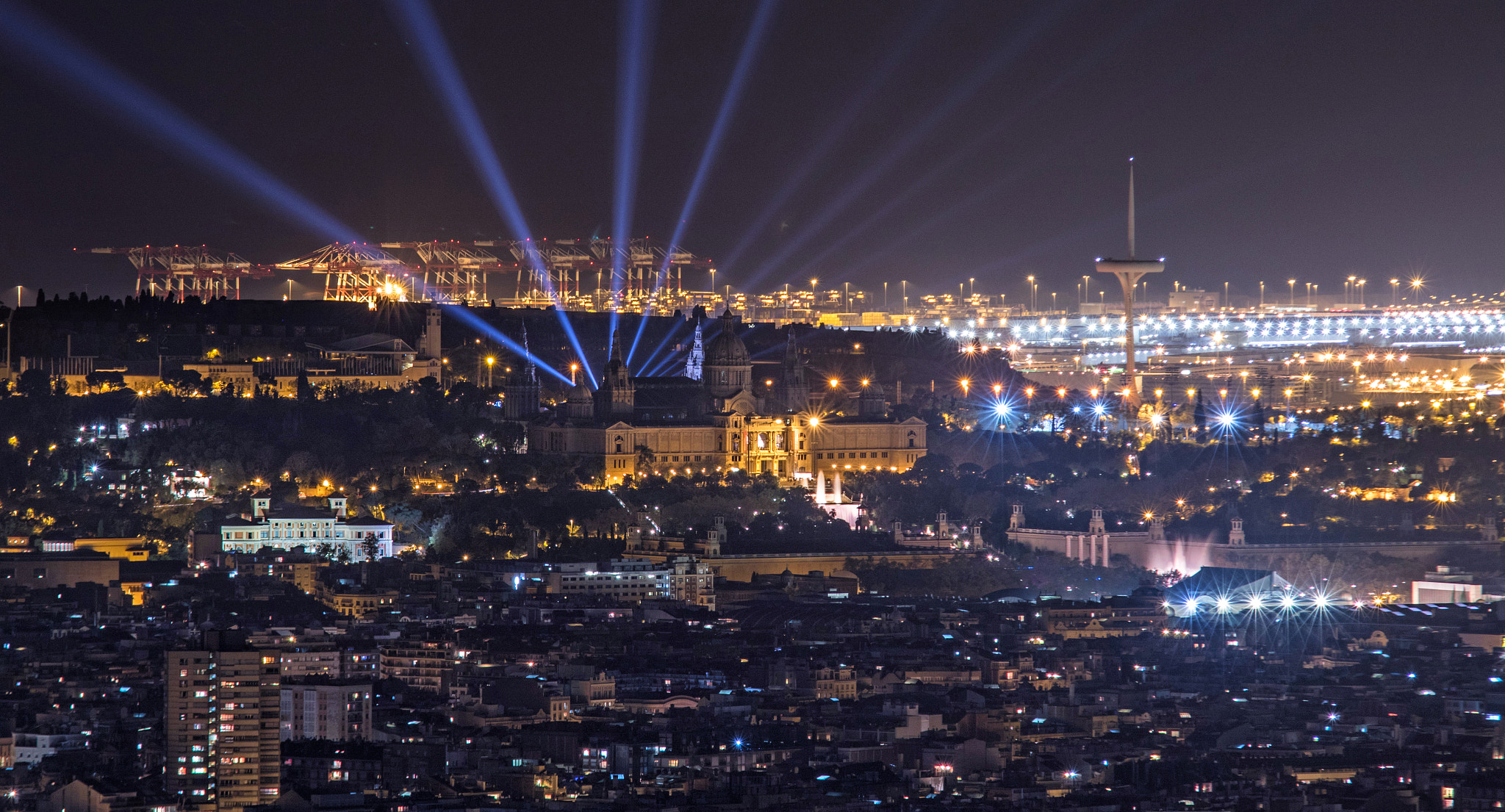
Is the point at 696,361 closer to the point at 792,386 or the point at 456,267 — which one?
the point at 792,386

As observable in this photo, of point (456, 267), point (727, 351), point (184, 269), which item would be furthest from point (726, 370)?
point (456, 267)

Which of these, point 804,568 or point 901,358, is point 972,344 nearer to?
point 901,358

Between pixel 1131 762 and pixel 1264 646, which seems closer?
pixel 1131 762

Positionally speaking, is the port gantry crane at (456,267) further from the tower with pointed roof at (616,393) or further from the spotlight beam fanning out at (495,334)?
the tower with pointed roof at (616,393)

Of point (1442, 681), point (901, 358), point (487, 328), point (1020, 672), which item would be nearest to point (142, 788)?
point (1020, 672)

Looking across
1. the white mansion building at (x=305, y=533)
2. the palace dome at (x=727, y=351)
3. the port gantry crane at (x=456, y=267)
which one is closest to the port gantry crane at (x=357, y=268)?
the port gantry crane at (x=456, y=267)

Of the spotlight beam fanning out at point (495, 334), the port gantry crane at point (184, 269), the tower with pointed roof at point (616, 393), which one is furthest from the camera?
the port gantry crane at point (184, 269)
